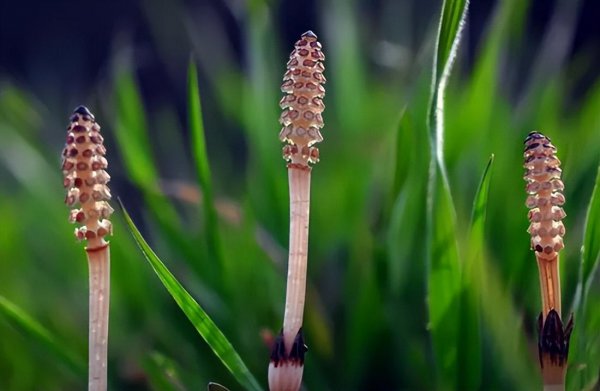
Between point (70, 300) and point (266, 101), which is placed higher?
point (266, 101)

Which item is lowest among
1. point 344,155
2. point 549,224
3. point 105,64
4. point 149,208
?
point 549,224

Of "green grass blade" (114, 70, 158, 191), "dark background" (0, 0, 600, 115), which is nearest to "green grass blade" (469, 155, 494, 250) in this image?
"green grass blade" (114, 70, 158, 191)

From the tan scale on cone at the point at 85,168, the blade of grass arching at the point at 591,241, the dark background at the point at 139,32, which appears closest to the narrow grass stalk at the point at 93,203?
the tan scale on cone at the point at 85,168

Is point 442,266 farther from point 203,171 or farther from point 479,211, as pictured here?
point 203,171

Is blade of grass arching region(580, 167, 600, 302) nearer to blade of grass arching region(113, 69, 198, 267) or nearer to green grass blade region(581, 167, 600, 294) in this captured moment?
green grass blade region(581, 167, 600, 294)

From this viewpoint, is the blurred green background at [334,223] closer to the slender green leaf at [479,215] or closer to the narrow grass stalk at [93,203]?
the slender green leaf at [479,215]

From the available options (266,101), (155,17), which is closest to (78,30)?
(155,17)

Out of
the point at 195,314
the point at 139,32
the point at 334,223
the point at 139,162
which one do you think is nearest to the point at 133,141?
the point at 139,162

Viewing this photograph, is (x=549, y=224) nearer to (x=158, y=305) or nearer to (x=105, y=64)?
(x=158, y=305)
